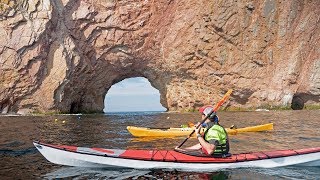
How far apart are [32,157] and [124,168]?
4.23 m

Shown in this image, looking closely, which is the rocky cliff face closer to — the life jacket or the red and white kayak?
the red and white kayak

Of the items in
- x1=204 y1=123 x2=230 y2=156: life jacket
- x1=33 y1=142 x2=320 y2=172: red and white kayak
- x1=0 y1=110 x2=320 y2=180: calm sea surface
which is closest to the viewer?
x1=0 y1=110 x2=320 y2=180: calm sea surface

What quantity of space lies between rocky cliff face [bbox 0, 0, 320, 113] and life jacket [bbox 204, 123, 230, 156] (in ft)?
113

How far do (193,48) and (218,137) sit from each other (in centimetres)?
3798

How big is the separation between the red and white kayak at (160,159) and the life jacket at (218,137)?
0.26 metres

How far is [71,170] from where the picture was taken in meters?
10.8

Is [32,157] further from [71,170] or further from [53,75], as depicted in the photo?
[53,75]

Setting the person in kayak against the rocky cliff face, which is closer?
the person in kayak

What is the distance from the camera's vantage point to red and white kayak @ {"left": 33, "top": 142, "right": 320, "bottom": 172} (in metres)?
10.5

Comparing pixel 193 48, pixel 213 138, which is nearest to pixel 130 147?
pixel 213 138

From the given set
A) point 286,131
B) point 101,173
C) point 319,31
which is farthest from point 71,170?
point 319,31

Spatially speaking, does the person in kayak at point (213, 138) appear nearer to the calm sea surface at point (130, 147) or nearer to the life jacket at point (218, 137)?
the life jacket at point (218, 137)

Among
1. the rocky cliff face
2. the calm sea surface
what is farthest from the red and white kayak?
the rocky cliff face

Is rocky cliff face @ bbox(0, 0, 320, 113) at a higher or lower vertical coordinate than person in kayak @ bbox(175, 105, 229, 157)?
higher
